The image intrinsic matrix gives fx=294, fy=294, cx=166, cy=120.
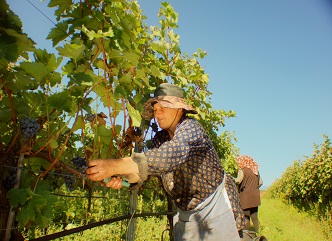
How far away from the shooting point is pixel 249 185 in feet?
20.9

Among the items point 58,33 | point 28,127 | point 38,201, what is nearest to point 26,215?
point 38,201

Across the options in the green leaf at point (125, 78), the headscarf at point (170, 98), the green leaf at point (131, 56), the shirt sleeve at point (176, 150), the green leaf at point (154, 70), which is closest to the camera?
the shirt sleeve at point (176, 150)

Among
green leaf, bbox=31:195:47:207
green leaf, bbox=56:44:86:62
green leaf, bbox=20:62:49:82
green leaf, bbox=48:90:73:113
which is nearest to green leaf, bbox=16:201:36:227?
green leaf, bbox=31:195:47:207

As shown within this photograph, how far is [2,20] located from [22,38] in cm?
13

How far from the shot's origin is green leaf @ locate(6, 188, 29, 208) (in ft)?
4.20

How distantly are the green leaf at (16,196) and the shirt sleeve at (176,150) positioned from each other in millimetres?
621

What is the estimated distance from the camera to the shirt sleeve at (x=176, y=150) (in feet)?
5.29

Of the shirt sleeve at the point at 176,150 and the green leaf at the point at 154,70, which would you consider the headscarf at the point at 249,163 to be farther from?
the shirt sleeve at the point at 176,150

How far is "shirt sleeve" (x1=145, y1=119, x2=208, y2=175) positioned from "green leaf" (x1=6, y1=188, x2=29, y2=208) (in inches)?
24.4

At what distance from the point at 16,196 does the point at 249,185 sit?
5747 millimetres

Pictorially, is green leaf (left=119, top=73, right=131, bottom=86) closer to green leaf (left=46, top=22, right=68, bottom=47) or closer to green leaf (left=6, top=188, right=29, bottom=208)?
green leaf (left=46, top=22, right=68, bottom=47)

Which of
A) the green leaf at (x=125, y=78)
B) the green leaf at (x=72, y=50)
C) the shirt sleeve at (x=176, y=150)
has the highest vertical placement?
the green leaf at (x=125, y=78)

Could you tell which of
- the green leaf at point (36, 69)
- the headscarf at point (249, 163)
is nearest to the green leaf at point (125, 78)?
the green leaf at point (36, 69)

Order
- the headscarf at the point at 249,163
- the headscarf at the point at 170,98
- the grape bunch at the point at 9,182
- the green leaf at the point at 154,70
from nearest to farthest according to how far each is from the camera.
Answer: the grape bunch at the point at 9,182
the headscarf at the point at 170,98
the green leaf at the point at 154,70
the headscarf at the point at 249,163
